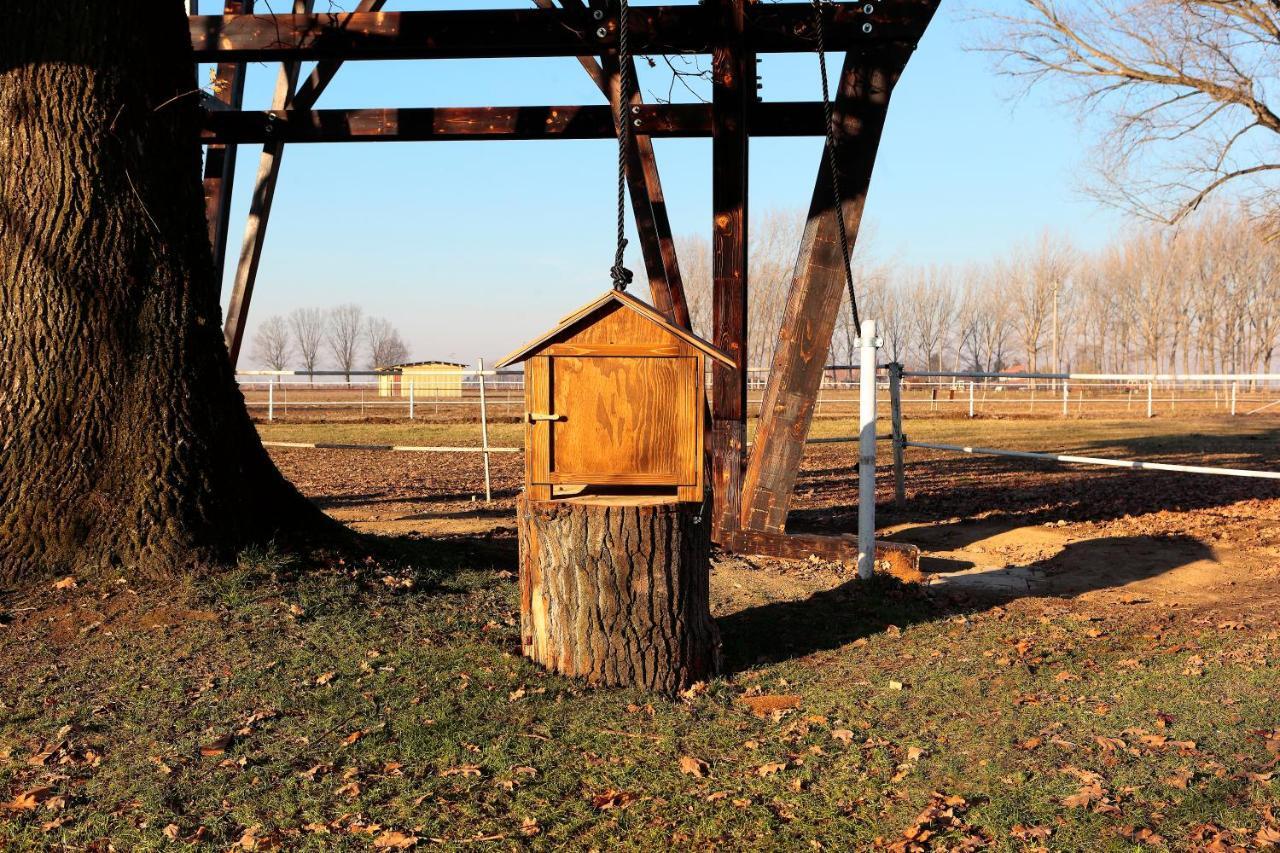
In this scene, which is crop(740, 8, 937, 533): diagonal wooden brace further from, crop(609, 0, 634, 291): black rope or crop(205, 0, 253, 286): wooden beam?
crop(205, 0, 253, 286): wooden beam

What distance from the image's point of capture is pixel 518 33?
265 inches

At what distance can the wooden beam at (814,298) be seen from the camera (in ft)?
21.7

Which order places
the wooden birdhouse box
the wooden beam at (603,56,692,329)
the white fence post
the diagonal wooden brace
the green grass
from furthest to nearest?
the white fence post, the wooden beam at (603,56,692,329), the diagonal wooden brace, the wooden birdhouse box, the green grass

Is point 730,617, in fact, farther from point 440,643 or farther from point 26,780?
point 26,780

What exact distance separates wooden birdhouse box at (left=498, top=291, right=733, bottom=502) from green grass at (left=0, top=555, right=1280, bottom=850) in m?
0.88

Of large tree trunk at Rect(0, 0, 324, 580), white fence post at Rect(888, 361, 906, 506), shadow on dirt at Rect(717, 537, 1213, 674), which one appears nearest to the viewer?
large tree trunk at Rect(0, 0, 324, 580)

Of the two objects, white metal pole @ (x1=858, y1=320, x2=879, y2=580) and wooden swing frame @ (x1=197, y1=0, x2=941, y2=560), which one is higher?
wooden swing frame @ (x1=197, y1=0, x2=941, y2=560)

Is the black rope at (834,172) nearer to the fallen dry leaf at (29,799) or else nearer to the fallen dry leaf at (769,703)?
the fallen dry leaf at (769,703)

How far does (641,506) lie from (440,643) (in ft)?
3.76

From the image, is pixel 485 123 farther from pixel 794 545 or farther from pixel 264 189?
pixel 794 545

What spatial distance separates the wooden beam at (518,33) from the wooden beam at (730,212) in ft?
0.38

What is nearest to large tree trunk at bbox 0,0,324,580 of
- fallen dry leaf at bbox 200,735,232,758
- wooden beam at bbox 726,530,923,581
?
fallen dry leaf at bbox 200,735,232,758

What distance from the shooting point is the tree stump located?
4.16m

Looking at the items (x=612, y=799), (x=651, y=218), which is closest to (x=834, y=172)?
(x=651, y=218)
